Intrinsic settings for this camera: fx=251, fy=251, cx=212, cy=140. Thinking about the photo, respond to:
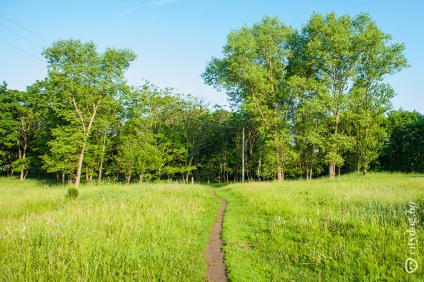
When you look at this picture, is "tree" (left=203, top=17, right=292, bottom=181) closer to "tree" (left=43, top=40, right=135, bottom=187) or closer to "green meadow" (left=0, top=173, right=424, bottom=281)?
"tree" (left=43, top=40, right=135, bottom=187)

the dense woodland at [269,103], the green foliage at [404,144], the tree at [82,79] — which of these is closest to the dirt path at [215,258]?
the dense woodland at [269,103]

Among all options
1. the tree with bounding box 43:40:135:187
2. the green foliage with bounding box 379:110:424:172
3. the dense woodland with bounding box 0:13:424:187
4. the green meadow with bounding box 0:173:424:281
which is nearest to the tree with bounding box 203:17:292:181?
the dense woodland with bounding box 0:13:424:187

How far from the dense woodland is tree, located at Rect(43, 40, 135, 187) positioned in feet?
0.42

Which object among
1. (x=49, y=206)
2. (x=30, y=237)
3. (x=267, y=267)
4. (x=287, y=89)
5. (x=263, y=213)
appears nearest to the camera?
(x=267, y=267)

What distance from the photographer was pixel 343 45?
2688cm

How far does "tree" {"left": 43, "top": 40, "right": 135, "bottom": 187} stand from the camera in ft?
104

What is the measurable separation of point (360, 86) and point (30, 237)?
32623 mm

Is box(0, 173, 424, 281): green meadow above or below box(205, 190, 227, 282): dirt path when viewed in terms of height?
above

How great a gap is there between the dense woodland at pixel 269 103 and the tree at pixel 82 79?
0.13 meters

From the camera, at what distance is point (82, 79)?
109 ft

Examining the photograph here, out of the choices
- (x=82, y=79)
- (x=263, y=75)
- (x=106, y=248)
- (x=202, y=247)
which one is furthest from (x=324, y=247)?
(x=82, y=79)

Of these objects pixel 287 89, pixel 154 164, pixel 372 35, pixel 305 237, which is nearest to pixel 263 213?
pixel 305 237

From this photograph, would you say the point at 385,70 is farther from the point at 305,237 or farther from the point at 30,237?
the point at 30,237

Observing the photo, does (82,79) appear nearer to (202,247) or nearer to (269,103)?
(269,103)
